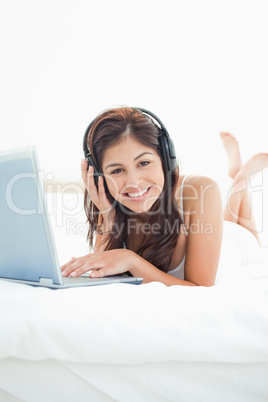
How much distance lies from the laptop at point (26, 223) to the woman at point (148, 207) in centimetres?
21

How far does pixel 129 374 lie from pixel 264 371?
0.21 meters

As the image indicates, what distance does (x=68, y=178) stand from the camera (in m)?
2.51

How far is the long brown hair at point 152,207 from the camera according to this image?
1185 mm

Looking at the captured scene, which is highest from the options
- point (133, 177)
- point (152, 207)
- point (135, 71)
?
point (135, 71)

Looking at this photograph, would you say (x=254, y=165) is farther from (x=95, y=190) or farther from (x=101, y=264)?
(x=101, y=264)

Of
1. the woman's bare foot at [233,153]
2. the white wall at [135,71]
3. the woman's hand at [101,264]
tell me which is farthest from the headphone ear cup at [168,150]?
the white wall at [135,71]

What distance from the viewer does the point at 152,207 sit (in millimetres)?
1345

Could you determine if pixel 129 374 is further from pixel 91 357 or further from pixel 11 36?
pixel 11 36

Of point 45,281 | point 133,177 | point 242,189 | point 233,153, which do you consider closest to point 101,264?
point 45,281

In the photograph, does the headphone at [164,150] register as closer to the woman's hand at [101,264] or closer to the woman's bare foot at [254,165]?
the woman's hand at [101,264]

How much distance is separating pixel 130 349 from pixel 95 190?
2.69 ft

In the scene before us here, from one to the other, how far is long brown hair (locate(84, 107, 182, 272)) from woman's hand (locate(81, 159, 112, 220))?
3 centimetres

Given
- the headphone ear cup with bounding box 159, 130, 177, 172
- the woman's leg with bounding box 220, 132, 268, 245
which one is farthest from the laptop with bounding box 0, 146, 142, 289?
the woman's leg with bounding box 220, 132, 268, 245

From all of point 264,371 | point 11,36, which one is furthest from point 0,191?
point 11,36
